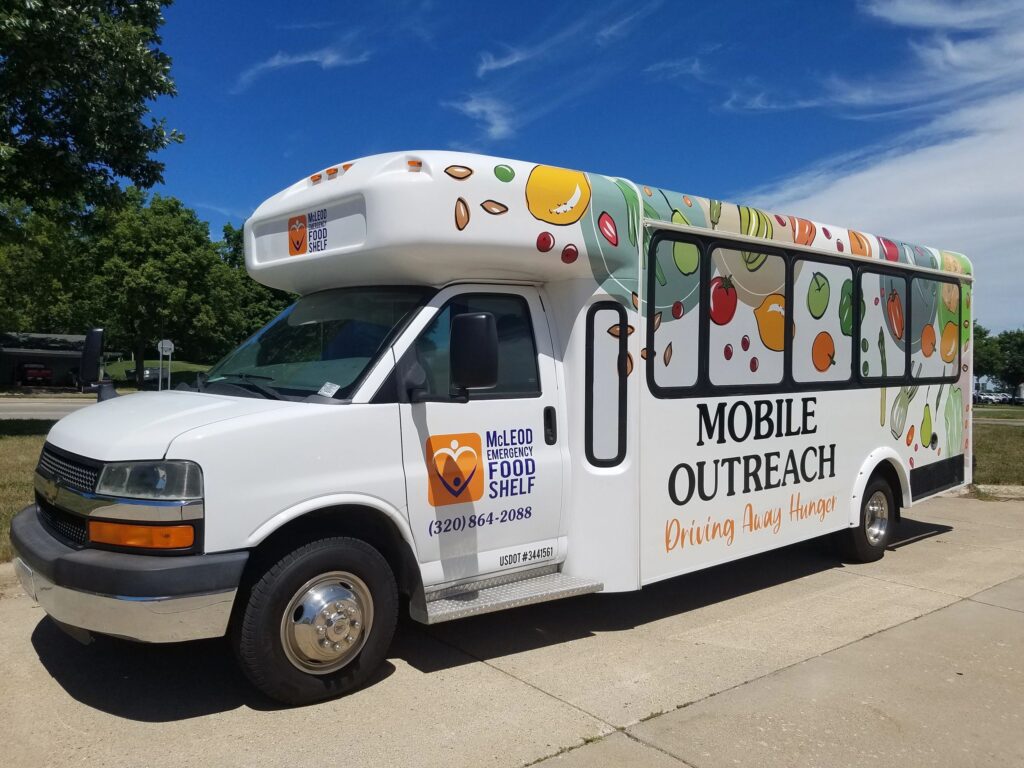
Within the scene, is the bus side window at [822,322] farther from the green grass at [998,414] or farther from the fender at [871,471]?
the green grass at [998,414]

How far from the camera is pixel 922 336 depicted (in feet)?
25.4

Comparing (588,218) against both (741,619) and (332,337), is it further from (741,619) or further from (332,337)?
(741,619)

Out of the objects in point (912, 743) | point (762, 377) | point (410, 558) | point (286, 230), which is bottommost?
point (912, 743)

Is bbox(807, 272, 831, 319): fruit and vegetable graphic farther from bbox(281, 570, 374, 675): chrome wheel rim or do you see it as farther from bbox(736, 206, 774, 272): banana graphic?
bbox(281, 570, 374, 675): chrome wheel rim

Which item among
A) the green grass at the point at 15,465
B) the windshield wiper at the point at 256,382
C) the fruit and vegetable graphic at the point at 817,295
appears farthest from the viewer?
the green grass at the point at 15,465

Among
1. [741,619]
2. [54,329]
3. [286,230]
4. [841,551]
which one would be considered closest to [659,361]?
[741,619]

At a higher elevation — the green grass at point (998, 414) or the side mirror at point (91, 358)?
the side mirror at point (91, 358)

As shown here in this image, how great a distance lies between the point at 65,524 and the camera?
3.95m

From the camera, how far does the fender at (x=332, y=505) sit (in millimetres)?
3736

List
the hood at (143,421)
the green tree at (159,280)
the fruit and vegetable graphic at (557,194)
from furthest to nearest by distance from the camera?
the green tree at (159,280)
the fruit and vegetable graphic at (557,194)
the hood at (143,421)

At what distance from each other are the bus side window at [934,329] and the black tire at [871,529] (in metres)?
1.18

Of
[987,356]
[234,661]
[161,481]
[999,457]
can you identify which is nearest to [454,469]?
[161,481]

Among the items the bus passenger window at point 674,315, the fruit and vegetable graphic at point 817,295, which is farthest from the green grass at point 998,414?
the bus passenger window at point 674,315

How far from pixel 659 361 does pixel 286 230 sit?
248 cm
